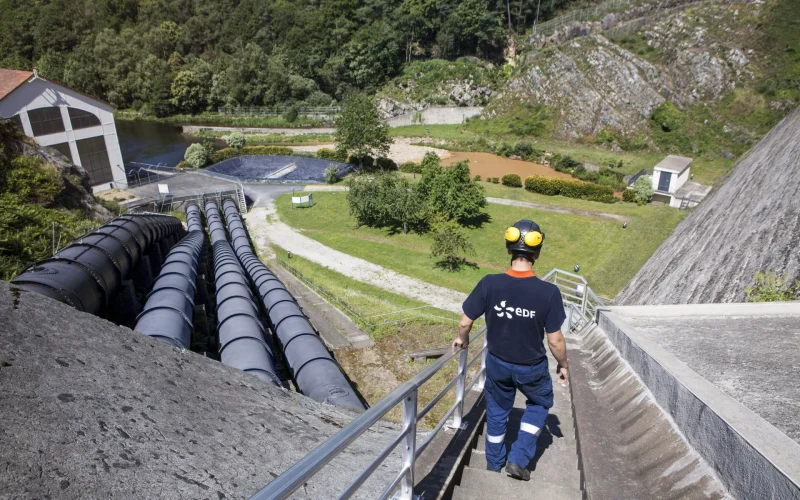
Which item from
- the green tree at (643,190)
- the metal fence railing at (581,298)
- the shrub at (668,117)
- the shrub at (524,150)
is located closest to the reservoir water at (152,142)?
the shrub at (524,150)

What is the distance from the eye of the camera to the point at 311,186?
131ft

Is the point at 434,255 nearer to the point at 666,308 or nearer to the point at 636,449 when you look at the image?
the point at 666,308

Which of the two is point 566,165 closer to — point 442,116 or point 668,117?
point 668,117

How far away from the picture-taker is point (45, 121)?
3069cm

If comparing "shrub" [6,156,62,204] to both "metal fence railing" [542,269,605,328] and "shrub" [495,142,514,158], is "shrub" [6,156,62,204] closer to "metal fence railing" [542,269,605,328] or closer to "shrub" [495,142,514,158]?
"metal fence railing" [542,269,605,328]

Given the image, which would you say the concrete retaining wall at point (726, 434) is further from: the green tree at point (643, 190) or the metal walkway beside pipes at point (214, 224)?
the green tree at point (643, 190)

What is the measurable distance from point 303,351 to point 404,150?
1662 inches

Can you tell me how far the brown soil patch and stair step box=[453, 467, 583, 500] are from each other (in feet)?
126

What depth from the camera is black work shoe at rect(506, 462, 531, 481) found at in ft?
13.9

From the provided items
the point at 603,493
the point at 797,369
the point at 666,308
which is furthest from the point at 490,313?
the point at 666,308

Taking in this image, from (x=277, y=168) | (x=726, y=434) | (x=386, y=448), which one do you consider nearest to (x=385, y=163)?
(x=277, y=168)

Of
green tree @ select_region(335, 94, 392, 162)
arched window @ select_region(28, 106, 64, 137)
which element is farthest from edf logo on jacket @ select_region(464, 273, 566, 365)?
green tree @ select_region(335, 94, 392, 162)

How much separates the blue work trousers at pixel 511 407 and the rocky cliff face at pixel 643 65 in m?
52.5

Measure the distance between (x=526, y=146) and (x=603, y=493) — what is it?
4678 cm
